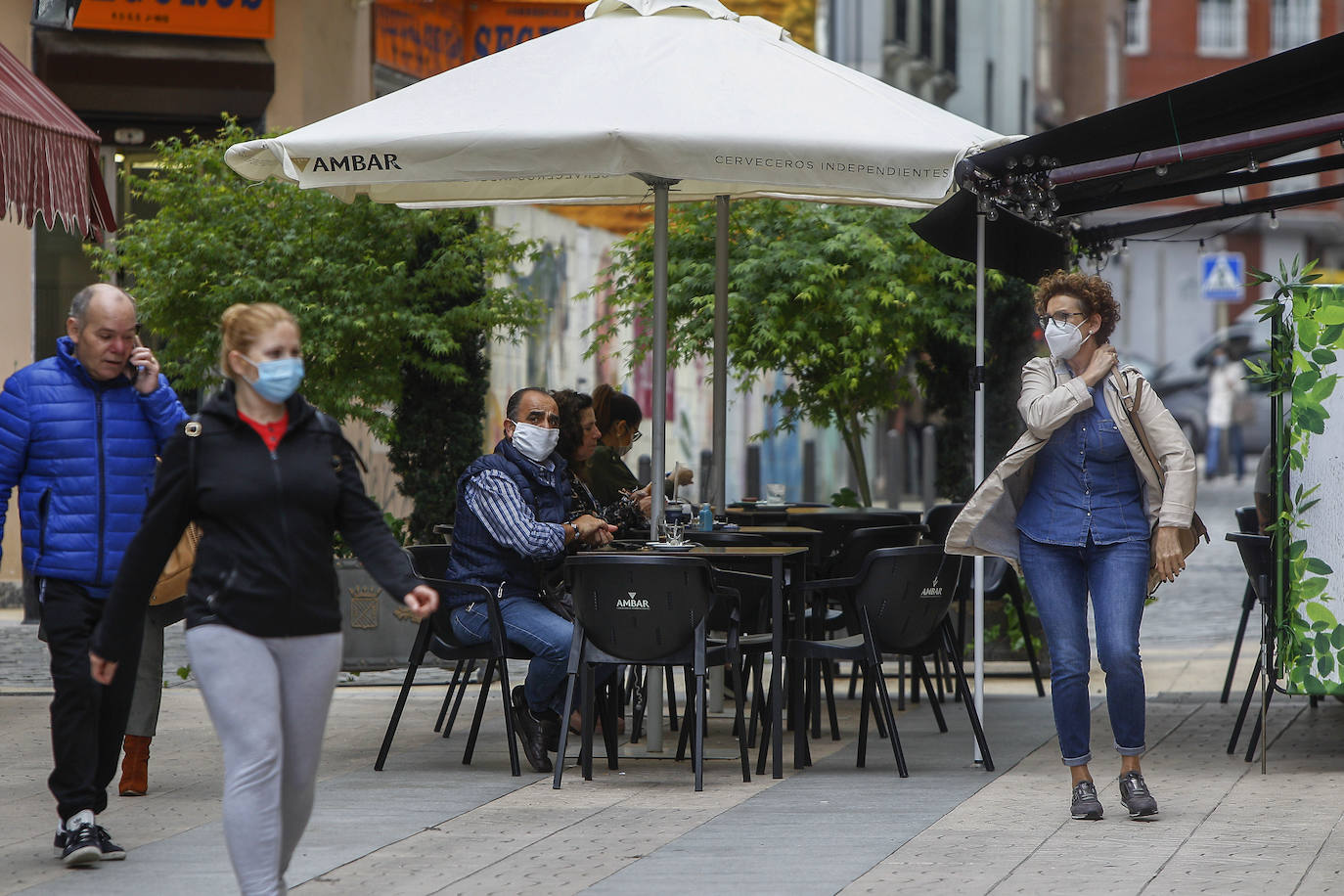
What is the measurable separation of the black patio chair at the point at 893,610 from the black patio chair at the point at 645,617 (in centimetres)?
50

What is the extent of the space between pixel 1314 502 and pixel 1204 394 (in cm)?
3543

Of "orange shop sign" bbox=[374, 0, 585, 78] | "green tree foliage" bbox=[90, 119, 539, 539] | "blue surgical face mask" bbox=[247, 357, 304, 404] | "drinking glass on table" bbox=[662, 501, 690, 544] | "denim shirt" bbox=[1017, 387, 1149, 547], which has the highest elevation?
"orange shop sign" bbox=[374, 0, 585, 78]

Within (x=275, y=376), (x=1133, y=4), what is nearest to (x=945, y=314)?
(x=275, y=376)

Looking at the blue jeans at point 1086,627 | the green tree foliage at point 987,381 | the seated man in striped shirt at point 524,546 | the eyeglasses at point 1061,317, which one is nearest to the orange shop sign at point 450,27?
the green tree foliage at point 987,381

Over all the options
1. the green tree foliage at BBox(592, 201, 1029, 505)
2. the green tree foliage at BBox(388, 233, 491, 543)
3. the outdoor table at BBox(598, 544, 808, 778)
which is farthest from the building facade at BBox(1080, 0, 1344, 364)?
the outdoor table at BBox(598, 544, 808, 778)

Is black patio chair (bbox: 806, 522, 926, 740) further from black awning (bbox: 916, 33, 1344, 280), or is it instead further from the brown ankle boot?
the brown ankle boot

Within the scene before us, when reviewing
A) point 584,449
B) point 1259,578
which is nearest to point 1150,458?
point 1259,578

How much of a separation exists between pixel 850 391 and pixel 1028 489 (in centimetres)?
498

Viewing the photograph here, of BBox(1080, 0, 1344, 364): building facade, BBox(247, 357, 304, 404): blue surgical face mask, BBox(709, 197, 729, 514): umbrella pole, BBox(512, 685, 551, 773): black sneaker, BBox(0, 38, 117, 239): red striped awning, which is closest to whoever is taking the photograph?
BBox(247, 357, 304, 404): blue surgical face mask

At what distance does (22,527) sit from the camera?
6.19 meters

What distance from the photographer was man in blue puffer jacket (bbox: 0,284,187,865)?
5914 millimetres

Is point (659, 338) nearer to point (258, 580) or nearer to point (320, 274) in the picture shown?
point (320, 274)

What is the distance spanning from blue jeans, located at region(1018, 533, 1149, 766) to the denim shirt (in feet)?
0.14

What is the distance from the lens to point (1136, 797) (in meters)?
6.44
